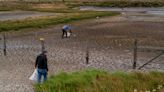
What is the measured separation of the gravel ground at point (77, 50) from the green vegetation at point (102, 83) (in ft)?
6.07

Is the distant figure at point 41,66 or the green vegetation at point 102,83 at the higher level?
the distant figure at point 41,66

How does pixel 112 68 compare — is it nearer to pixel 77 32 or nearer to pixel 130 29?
pixel 77 32

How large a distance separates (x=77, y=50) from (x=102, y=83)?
15.8 meters

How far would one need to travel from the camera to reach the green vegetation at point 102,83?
18672 millimetres

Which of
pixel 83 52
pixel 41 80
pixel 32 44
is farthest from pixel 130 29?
pixel 41 80

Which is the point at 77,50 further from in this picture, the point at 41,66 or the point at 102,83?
the point at 102,83

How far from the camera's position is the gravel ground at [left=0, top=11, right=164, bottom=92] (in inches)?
1052

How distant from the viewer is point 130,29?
5219 centimetres

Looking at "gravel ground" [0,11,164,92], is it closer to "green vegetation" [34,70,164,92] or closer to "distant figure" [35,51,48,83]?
"distant figure" [35,51,48,83]

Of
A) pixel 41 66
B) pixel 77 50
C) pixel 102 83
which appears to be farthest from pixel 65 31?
pixel 102 83

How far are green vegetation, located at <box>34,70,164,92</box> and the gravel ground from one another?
1851mm

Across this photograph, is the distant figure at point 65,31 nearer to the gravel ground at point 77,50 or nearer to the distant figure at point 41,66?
the gravel ground at point 77,50

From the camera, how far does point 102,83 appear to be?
63.5 ft

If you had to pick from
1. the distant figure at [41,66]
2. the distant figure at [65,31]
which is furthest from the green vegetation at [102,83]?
the distant figure at [65,31]
